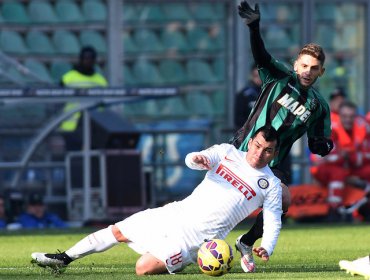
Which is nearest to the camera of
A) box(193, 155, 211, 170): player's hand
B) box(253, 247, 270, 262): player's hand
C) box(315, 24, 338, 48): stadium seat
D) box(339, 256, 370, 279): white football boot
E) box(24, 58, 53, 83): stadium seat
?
box(339, 256, 370, 279): white football boot

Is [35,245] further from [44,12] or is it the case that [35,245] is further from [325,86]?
[325,86]

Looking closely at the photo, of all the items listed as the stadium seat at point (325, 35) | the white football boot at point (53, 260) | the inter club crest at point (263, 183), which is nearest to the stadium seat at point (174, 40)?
the stadium seat at point (325, 35)

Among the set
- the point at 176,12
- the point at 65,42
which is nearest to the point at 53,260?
the point at 65,42

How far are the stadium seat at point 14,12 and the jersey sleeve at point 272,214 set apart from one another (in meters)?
10.9

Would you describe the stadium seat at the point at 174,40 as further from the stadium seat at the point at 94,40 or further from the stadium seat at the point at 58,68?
the stadium seat at the point at 58,68

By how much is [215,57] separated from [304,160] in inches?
86.5

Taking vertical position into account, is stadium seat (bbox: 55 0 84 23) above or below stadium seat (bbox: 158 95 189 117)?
above

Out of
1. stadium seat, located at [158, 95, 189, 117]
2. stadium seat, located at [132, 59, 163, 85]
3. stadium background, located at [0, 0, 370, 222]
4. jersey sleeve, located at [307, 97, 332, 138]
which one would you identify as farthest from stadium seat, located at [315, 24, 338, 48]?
jersey sleeve, located at [307, 97, 332, 138]

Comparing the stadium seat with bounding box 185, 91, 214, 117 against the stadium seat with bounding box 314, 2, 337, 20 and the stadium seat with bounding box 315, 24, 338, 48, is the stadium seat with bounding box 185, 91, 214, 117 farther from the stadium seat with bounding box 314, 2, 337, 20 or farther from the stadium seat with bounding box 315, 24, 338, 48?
the stadium seat with bounding box 314, 2, 337, 20

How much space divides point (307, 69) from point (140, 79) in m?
→ 11.0

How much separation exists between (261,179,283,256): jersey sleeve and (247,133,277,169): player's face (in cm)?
21

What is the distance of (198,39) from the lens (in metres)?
22.0

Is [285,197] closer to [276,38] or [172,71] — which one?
[172,71]

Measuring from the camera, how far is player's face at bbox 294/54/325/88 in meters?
10.7
